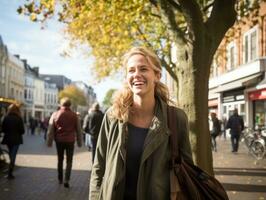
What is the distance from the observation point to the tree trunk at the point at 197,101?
26.8 feet

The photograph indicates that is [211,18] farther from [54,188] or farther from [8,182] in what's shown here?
[8,182]

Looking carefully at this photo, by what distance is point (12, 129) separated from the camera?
1080cm

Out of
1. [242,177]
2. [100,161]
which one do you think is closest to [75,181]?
[242,177]

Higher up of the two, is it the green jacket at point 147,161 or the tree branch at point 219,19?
the tree branch at point 219,19

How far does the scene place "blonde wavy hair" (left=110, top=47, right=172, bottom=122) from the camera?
306 centimetres

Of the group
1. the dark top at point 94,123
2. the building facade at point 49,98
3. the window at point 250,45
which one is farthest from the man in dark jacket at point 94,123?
the building facade at point 49,98

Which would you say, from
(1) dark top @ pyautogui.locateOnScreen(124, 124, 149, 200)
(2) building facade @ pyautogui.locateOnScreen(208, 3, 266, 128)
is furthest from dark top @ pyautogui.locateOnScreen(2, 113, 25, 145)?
(2) building facade @ pyautogui.locateOnScreen(208, 3, 266, 128)

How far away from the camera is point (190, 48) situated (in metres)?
8.36

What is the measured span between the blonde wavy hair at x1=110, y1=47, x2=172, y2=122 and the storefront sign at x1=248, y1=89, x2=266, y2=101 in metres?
23.3

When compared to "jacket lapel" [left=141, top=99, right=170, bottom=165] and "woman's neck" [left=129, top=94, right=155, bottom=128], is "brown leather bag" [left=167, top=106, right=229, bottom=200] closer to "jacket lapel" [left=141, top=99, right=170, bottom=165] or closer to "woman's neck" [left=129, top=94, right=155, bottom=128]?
"jacket lapel" [left=141, top=99, right=170, bottom=165]

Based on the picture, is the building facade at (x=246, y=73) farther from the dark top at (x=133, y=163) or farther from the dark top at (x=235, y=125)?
the dark top at (x=133, y=163)

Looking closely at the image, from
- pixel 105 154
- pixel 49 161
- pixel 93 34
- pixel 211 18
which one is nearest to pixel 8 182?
pixel 49 161

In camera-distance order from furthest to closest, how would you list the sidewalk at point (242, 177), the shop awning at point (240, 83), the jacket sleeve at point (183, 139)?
the shop awning at point (240, 83)
the sidewalk at point (242, 177)
the jacket sleeve at point (183, 139)

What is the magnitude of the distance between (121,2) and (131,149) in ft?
32.5
